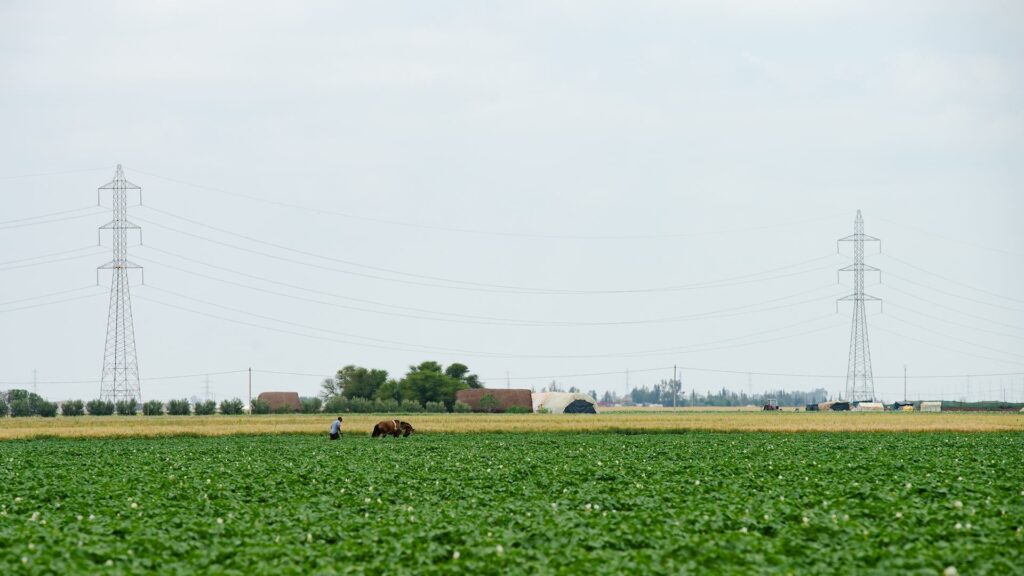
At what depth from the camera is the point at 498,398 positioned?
164625mm

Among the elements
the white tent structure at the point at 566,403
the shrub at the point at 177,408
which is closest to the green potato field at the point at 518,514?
the shrub at the point at 177,408

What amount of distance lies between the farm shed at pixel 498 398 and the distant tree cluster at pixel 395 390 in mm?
2077

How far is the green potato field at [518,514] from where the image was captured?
18719 mm

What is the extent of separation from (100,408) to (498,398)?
2489 inches

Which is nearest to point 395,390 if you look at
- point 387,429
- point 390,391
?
point 390,391

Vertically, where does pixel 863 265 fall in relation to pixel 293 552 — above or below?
above

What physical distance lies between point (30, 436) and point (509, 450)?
38.4m

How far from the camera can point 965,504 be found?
25203 mm

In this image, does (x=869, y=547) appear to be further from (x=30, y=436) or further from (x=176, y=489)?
(x=30, y=436)

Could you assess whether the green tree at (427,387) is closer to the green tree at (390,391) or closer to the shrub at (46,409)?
the green tree at (390,391)

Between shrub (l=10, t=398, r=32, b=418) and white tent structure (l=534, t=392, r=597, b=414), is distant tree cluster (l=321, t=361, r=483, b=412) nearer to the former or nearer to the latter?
white tent structure (l=534, t=392, r=597, b=414)

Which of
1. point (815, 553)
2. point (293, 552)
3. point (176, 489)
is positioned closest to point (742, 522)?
point (815, 553)

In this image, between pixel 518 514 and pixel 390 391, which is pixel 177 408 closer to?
pixel 390 391

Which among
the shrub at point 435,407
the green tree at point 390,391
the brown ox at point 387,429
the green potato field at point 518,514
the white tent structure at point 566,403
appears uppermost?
the green potato field at point 518,514
